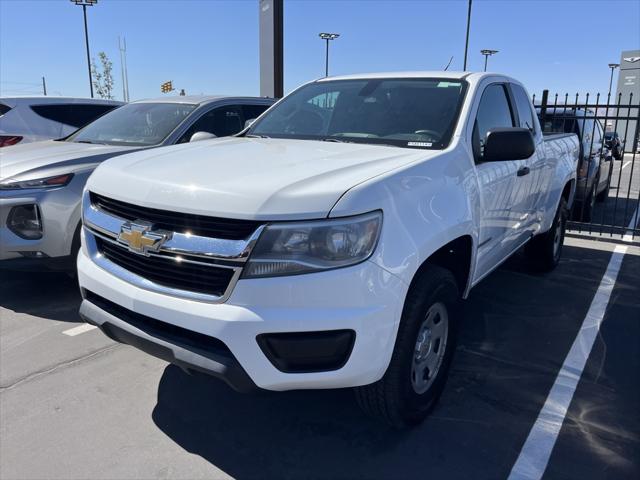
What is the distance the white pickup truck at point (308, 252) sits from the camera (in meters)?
2.03

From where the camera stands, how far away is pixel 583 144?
7.52 metres

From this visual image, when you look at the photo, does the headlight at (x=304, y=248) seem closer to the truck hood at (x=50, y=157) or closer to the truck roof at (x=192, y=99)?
the truck hood at (x=50, y=157)

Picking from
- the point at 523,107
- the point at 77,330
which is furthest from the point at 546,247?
the point at 77,330

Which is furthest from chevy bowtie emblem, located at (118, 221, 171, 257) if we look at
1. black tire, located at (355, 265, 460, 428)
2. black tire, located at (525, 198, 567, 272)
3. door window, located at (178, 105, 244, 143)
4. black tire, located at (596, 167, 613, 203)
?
black tire, located at (596, 167, 613, 203)

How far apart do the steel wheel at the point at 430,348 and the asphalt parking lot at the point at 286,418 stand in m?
0.25

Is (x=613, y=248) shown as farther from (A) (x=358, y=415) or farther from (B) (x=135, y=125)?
(B) (x=135, y=125)

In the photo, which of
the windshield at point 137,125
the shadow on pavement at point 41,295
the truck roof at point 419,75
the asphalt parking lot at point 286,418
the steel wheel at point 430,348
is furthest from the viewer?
the windshield at point 137,125

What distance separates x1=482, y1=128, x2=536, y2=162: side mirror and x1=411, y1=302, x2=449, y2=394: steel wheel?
950mm

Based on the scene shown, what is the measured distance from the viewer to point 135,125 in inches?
205

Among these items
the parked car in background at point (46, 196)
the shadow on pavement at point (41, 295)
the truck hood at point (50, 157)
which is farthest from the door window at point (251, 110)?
the shadow on pavement at point (41, 295)

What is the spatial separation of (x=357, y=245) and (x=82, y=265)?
5.06 feet

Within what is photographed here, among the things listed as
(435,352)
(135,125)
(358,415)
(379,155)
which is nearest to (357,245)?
(379,155)

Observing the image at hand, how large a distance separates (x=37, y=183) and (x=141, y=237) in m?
2.19

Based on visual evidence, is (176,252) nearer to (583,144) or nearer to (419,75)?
(419,75)
